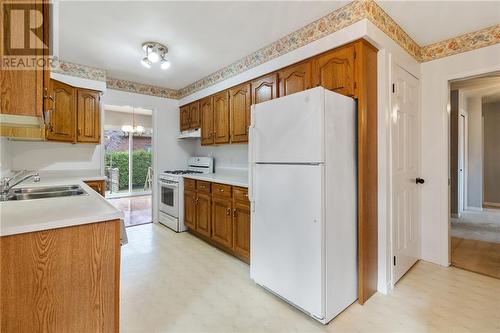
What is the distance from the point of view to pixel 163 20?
231 centimetres

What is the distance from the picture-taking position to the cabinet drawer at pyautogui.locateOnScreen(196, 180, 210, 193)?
133 inches

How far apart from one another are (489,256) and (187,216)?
3904 millimetres

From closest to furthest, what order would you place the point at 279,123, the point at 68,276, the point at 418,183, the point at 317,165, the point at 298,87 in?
the point at 68,276 < the point at 317,165 < the point at 279,123 < the point at 298,87 < the point at 418,183

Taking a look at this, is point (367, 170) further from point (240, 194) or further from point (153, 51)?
point (153, 51)

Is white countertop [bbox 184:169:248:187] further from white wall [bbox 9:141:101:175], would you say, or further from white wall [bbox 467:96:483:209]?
white wall [bbox 467:96:483:209]

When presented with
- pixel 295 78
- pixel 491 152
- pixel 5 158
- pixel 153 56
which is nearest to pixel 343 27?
pixel 295 78

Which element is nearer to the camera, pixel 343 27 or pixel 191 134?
pixel 343 27

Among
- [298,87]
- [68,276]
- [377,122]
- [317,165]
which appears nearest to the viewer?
[68,276]

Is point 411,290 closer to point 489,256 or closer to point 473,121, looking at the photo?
point 489,256

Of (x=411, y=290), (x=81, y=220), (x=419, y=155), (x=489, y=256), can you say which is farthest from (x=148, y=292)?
(x=489, y=256)

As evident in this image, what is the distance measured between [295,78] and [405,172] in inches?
57.3

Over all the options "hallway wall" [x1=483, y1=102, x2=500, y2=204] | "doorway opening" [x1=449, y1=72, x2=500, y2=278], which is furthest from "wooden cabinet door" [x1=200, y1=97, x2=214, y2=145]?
"hallway wall" [x1=483, y1=102, x2=500, y2=204]

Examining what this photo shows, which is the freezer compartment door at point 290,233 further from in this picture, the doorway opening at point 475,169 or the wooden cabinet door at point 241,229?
the doorway opening at point 475,169

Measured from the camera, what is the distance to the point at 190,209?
3771 mm
